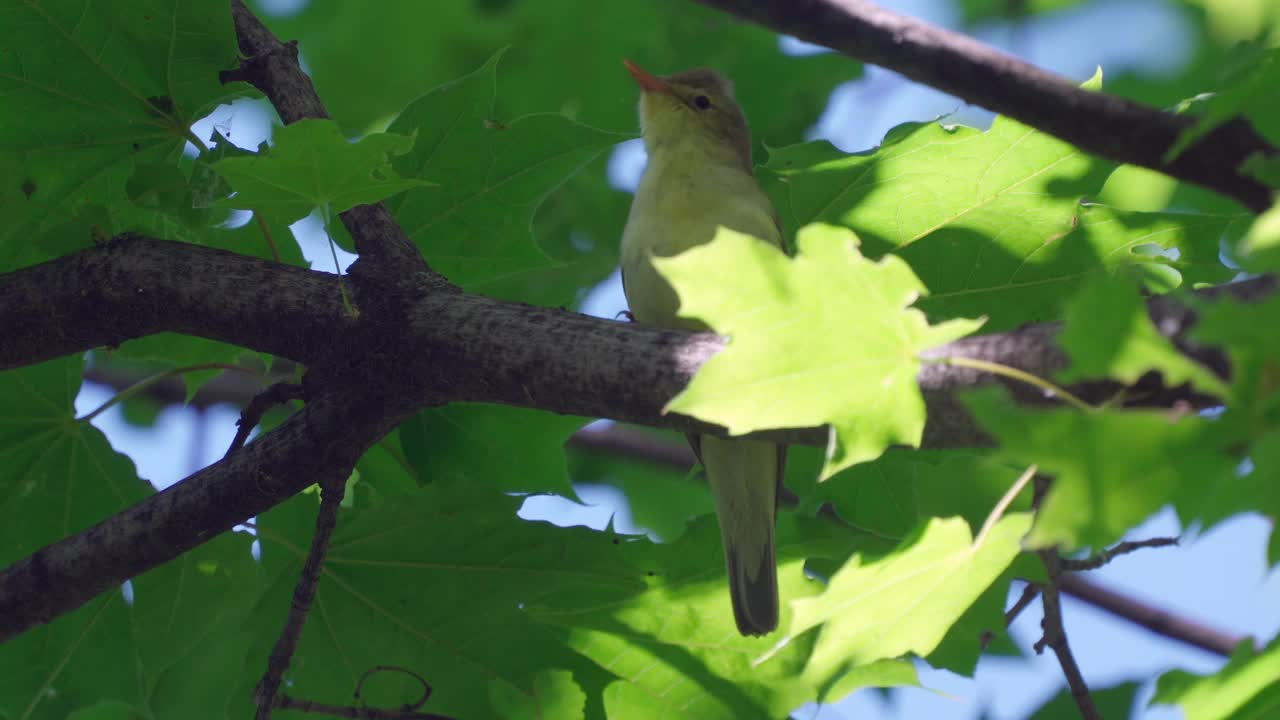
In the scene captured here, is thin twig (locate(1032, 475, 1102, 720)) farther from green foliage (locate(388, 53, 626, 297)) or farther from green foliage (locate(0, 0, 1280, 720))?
green foliage (locate(388, 53, 626, 297))

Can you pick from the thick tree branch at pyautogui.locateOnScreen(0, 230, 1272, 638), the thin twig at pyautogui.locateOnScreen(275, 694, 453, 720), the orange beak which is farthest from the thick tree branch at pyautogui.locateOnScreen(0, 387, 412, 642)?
the orange beak

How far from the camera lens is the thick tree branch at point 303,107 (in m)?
2.49

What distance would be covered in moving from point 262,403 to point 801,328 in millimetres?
1484

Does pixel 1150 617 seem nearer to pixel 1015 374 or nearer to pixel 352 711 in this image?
pixel 352 711

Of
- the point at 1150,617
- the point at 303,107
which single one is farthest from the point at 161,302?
the point at 1150,617

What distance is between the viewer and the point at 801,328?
1.56m

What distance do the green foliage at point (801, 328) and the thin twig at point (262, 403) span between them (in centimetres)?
127

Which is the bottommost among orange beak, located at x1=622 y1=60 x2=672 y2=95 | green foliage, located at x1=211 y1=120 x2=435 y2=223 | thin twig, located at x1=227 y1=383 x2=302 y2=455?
thin twig, located at x1=227 y1=383 x2=302 y2=455

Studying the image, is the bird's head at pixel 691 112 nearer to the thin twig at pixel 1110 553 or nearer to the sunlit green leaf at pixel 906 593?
the thin twig at pixel 1110 553

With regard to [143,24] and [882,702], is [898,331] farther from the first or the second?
[882,702]

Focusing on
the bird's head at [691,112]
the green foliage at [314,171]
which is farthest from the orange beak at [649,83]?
the green foliage at [314,171]

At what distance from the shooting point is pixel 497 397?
89.4 inches

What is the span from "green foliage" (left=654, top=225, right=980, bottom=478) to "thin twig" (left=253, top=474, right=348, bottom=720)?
1199 mm

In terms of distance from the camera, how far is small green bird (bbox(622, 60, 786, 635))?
3107 mm
